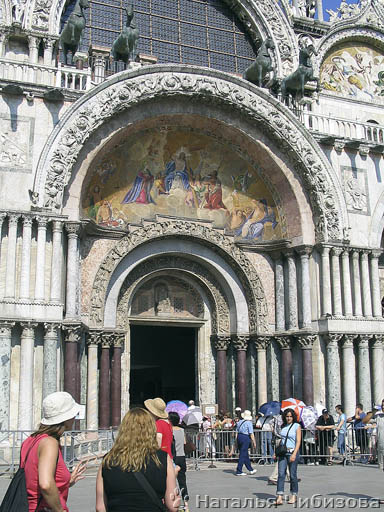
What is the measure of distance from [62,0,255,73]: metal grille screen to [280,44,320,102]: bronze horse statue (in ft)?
9.52

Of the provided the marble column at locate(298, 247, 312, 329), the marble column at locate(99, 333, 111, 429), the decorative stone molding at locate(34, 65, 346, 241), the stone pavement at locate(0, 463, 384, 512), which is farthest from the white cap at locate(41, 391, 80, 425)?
the marble column at locate(298, 247, 312, 329)

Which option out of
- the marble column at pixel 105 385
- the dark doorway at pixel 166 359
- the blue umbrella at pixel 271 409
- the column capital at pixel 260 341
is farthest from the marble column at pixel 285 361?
the dark doorway at pixel 166 359

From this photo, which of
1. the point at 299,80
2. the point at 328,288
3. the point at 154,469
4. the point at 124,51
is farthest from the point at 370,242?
the point at 154,469

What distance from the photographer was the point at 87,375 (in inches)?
639

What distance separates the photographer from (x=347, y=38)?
73.6ft

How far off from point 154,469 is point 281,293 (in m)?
14.8

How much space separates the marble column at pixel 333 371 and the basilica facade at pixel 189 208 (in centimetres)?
4

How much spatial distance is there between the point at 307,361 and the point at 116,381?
5336 mm

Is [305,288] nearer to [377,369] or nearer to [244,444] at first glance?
[377,369]

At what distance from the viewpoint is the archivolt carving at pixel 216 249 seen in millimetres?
16953

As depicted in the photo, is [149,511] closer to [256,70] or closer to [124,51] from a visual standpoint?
[124,51]

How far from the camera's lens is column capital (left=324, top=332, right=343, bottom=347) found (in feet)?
56.6

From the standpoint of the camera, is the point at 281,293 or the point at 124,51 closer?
the point at 124,51

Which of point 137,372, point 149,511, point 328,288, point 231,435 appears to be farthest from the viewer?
point 137,372
